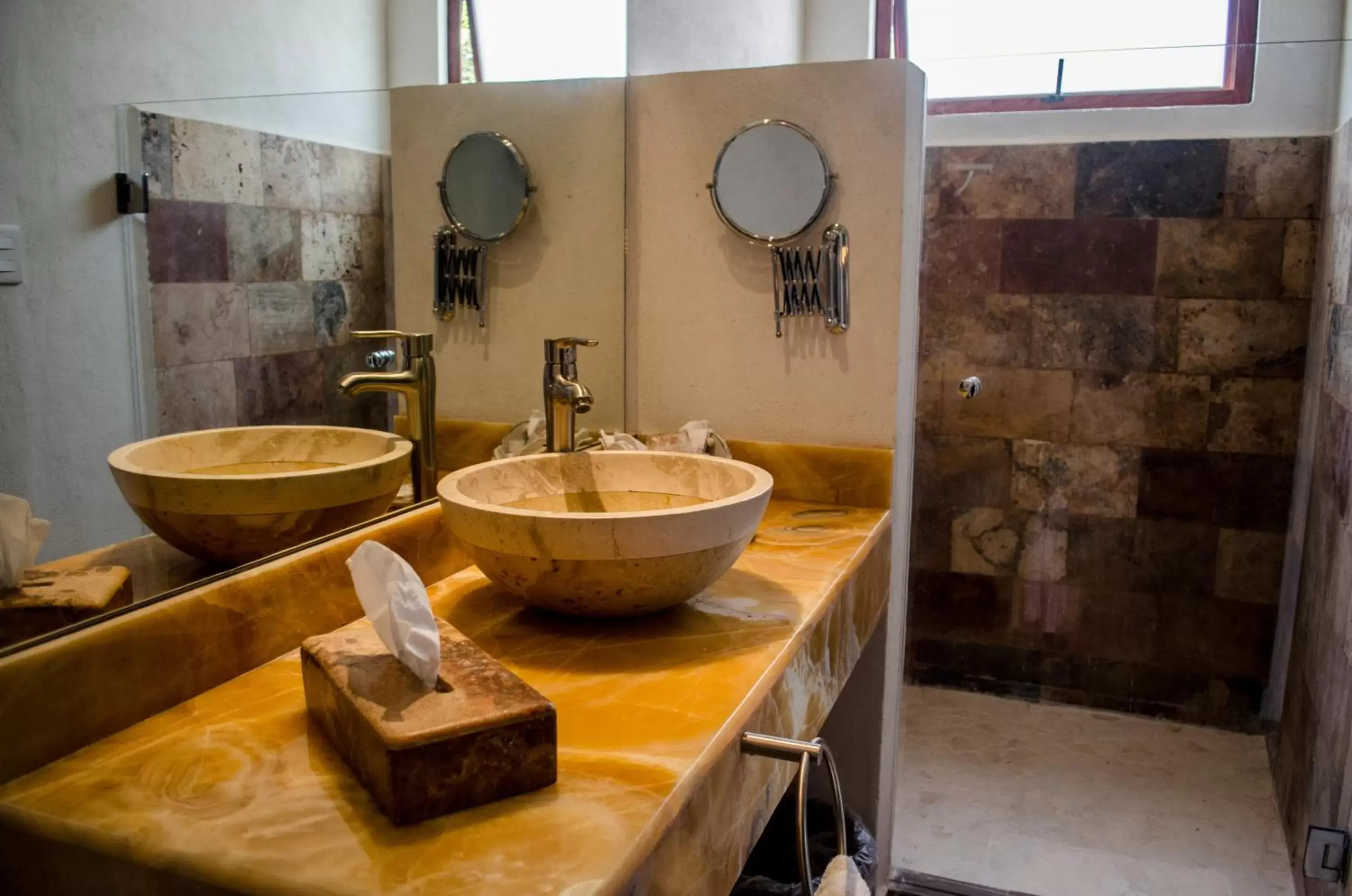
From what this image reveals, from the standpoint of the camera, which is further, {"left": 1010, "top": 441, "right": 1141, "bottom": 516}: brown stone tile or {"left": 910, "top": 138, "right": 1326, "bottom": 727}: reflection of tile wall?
{"left": 1010, "top": 441, "right": 1141, "bottom": 516}: brown stone tile

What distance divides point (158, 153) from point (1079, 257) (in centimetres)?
282

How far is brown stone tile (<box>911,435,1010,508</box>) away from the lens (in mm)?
3512

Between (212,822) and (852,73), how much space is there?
153 centimetres

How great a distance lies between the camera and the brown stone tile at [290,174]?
126 centimetres

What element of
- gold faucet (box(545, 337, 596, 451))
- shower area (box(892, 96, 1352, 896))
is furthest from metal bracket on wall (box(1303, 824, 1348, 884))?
gold faucet (box(545, 337, 596, 451))

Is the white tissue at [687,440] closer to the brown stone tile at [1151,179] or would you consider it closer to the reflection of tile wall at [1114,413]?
the reflection of tile wall at [1114,413]

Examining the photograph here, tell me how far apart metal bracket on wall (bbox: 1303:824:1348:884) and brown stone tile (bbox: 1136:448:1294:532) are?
3.97 ft

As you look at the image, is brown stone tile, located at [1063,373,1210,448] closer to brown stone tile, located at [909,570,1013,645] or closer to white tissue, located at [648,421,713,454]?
brown stone tile, located at [909,570,1013,645]

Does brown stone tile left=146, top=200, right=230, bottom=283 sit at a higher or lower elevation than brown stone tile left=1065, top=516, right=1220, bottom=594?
higher

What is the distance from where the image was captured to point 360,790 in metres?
0.90

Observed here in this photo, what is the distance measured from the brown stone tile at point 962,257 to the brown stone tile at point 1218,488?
0.72 meters

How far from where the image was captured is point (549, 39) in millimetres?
2553

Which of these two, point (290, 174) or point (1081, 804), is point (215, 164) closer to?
point (290, 174)

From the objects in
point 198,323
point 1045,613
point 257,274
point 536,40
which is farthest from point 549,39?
point 1045,613
